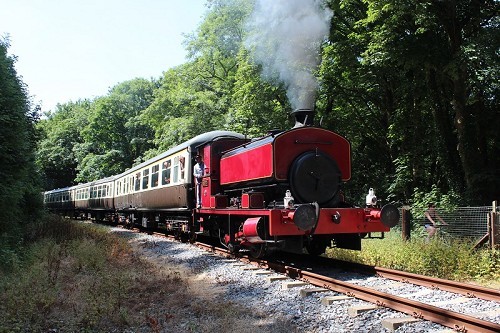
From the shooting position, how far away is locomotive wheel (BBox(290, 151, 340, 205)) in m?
9.24

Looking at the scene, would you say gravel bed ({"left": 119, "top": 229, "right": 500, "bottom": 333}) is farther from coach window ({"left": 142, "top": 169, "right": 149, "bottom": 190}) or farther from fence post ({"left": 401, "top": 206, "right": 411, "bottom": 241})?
coach window ({"left": 142, "top": 169, "right": 149, "bottom": 190})

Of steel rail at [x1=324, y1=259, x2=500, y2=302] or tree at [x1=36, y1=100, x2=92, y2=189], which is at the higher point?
tree at [x1=36, y1=100, x2=92, y2=189]

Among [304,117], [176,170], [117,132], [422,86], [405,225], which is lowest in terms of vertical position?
[405,225]

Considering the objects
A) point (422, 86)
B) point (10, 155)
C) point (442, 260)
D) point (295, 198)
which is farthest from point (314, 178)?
point (422, 86)

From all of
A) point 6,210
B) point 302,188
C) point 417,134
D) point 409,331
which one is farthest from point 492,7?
point 6,210

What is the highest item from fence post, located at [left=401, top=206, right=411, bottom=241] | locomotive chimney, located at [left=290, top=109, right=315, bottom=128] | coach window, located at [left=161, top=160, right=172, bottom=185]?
locomotive chimney, located at [left=290, top=109, right=315, bottom=128]

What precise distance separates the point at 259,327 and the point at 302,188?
4.24 meters

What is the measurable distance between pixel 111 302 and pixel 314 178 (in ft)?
15.6

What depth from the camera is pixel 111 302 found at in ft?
20.8

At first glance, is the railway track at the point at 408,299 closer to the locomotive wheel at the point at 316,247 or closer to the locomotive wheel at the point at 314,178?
the locomotive wheel at the point at 316,247

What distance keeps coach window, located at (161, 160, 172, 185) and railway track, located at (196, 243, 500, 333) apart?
6783 millimetres

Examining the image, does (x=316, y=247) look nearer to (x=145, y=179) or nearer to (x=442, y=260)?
(x=442, y=260)

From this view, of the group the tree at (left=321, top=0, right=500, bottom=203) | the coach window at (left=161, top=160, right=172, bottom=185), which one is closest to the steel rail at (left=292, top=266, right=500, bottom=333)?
the coach window at (left=161, top=160, right=172, bottom=185)

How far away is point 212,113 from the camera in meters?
28.6
